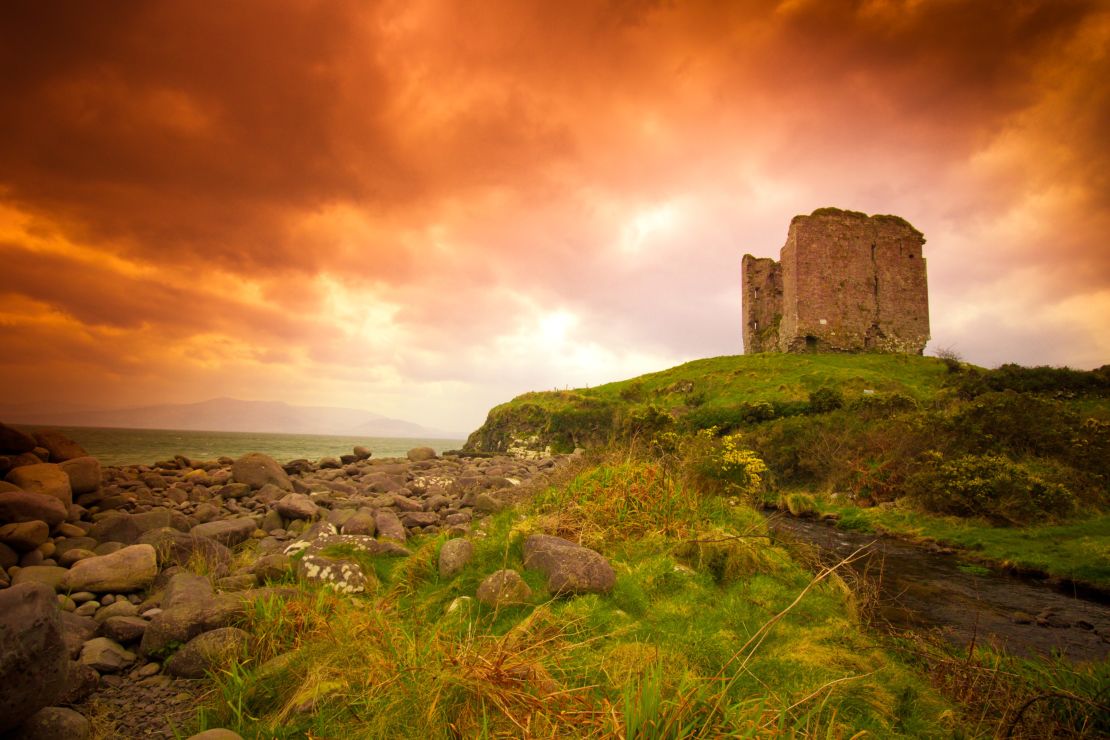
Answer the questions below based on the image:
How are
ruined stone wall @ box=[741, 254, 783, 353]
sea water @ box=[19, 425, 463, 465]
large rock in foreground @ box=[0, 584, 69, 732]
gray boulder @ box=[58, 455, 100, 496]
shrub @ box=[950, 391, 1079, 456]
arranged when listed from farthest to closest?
1. ruined stone wall @ box=[741, 254, 783, 353]
2. sea water @ box=[19, 425, 463, 465]
3. shrub @ box=[950, 391, 1079, 456]
4. gray boulder @ box=[58, 455, 100, 496]
5. large rock in foreground @ box=[0, 584, 69, 732]

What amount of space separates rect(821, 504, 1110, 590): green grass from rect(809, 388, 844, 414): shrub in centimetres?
796

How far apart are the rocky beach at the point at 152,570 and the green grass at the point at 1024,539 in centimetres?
896

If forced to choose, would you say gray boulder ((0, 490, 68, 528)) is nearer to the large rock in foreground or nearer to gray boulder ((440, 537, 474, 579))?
the large rock in foreground

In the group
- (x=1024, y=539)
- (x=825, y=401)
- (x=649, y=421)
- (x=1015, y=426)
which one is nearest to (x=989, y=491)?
(x=1024, y=539)

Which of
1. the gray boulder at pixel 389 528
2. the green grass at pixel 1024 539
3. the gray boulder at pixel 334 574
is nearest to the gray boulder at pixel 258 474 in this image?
the gray boulder at pixel 389 528

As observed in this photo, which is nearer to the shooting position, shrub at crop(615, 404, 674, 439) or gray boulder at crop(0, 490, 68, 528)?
gray boulder at crop(0, 490, 68, 528)

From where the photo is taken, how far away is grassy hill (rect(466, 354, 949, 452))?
22.7 metres

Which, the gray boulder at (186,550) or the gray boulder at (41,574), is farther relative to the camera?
the gray boulder at (186,550)

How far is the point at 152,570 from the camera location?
256 inches

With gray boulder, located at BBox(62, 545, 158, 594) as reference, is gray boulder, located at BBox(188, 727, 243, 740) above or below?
above

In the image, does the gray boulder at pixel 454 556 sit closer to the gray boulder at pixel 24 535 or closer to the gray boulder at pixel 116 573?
the gray boulder at pixel 116 573

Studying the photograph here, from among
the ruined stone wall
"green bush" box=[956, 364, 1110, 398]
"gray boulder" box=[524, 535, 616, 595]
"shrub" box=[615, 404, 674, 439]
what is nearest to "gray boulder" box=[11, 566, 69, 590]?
"gray boulder" box=[524, 535, 616, 595]

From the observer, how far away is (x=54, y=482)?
33.8 feet

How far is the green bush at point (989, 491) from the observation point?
11180 mm
